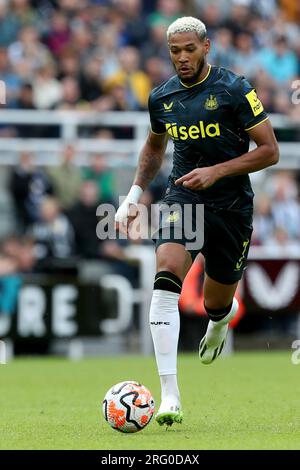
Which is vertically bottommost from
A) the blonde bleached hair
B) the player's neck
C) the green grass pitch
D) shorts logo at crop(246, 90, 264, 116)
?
the green grass pitch

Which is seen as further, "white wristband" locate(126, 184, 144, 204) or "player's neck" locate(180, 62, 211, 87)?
"white wristband" locate(126, 184, 144, 204)

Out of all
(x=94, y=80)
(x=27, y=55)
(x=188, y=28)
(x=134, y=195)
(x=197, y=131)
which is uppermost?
(x=27, y=55)

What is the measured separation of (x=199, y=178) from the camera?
24.1ft

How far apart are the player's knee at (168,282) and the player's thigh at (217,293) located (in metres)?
1.08

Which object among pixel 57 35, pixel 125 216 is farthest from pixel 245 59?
pixel 125 216

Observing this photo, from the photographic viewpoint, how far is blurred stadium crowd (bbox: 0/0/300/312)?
15711 millimetres

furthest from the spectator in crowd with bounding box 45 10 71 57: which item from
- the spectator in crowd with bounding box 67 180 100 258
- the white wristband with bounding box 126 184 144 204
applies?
the white wristband with bounding box 126 184 144 204

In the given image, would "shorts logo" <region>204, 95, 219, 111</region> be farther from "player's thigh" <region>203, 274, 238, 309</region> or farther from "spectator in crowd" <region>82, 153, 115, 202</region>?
"spectator in crowd" <region>82, 153, 115, 202</region>

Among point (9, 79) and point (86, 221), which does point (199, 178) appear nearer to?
point (86, 221)

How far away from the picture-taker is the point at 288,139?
1839 centimetres

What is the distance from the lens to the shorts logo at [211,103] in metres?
7.76

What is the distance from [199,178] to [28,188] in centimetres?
864

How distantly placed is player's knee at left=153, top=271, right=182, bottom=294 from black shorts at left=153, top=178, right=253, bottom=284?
27 centimetres

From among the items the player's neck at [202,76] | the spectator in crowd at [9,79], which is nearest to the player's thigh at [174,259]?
the player's neck at [202,76]
